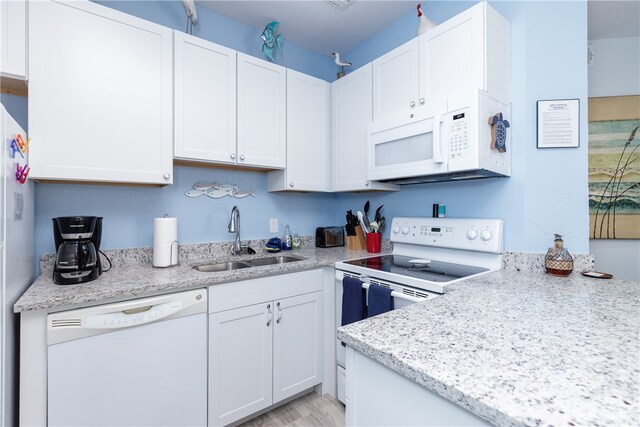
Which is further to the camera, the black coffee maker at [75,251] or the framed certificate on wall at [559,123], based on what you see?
the framed certificate on wall at [559,123]

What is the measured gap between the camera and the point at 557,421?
1.46 feet

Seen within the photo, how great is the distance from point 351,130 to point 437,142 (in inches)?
33.0

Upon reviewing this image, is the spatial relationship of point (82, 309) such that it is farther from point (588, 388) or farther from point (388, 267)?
point (588, 388)

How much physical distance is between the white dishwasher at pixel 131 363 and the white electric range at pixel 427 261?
2.88ft

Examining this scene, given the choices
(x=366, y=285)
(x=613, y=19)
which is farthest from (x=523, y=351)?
(x=613, y=19)

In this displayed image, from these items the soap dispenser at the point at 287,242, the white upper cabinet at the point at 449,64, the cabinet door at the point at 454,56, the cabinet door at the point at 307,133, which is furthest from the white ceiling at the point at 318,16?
the soap dispenser at the point at 287,242

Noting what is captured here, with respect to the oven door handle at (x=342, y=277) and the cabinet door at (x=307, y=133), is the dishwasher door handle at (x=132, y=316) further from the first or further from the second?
the cabinet door at (x=307, y=133)

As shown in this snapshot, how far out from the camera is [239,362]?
5.27ft

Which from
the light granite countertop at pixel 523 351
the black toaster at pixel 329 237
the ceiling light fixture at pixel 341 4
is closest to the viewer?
the light granite countertop at pixel 523 351

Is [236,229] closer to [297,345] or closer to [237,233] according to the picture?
[237,233]

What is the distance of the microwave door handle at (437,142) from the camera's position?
5.24 ft

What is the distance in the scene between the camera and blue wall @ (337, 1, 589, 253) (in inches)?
60.8

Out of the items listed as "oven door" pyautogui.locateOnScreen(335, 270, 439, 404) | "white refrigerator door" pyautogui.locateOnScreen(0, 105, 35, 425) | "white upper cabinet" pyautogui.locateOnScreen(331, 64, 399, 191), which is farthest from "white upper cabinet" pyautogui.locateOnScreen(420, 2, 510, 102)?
"white refrigerator door" pyautogui.locateOnScreen(0, 105, 35, 425)

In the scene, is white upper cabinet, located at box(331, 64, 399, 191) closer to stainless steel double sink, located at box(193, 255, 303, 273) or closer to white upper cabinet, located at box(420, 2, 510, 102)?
white upper cabinet, located at box(420, 2, 510, 102)
